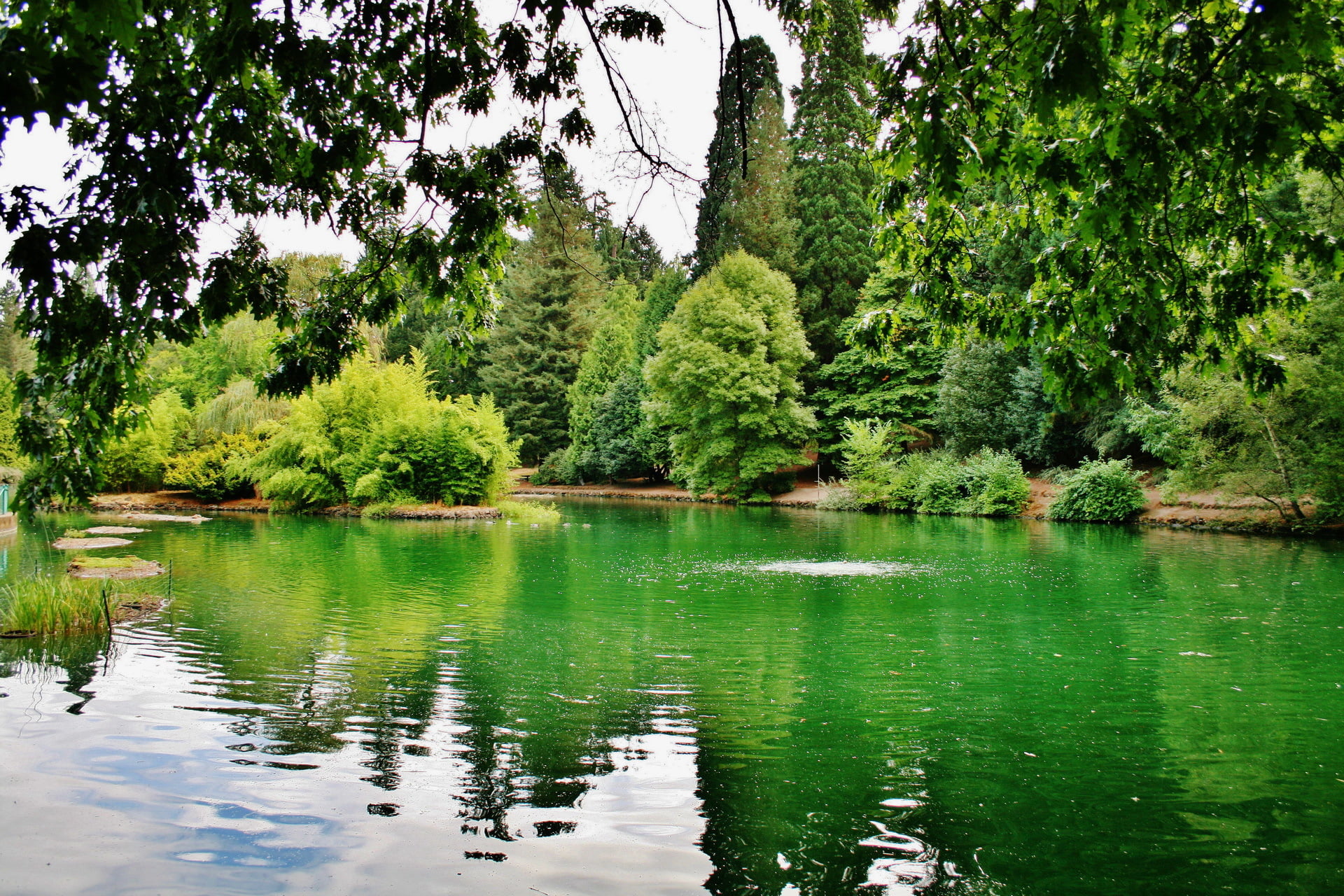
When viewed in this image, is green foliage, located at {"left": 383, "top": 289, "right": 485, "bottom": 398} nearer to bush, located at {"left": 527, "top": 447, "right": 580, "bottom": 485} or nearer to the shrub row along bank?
bush, located at {"left": 527, "top": 447, "right": 580, "bottom": 485}

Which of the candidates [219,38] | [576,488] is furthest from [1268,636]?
[576,488]

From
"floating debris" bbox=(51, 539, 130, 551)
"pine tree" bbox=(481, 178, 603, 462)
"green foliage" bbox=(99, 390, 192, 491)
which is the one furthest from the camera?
"pine tree" bbox=(481, 178, 603, 462)

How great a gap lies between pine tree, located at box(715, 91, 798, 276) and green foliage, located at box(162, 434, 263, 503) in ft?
65.6

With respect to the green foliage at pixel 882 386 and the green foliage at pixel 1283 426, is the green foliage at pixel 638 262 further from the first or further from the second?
the green foliage at pixel 1283 426

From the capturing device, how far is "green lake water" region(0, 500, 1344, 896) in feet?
11.7

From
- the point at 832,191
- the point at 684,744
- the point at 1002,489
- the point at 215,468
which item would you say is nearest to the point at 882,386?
the point at 832,191

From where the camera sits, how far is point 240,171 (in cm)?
461

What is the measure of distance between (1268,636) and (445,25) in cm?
930

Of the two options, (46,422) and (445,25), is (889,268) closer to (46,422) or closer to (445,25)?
(445,25)

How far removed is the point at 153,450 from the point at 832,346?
27.3 meters

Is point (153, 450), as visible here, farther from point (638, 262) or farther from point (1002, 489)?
point (638, 262)

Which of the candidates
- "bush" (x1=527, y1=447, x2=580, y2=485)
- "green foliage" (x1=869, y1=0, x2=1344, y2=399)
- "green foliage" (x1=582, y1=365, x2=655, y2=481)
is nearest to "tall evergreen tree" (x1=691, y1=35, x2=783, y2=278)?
"green foliage" (x1=869, y1=0, x2=1344, y2=399)

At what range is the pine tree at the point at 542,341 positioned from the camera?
47.0 meters

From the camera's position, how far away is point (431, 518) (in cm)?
2516
